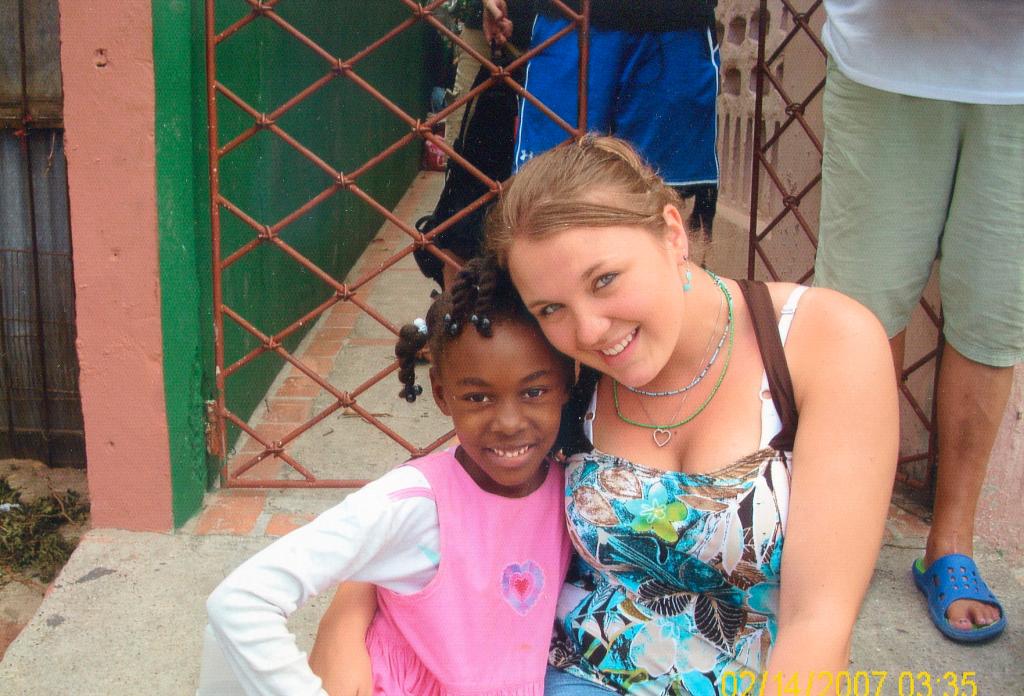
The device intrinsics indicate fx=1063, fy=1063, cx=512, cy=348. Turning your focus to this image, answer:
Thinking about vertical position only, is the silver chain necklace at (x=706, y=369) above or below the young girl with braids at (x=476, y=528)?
above

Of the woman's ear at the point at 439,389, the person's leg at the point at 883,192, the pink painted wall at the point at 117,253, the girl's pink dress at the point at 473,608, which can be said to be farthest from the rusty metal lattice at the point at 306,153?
the girl's pink dress at the point at 473,608

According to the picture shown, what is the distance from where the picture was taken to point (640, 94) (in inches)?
129

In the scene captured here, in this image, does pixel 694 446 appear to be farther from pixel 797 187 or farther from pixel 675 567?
pixel 797 187

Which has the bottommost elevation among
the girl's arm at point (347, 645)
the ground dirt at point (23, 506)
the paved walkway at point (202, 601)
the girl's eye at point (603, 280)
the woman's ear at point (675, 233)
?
the ground dirt at point (23, 506)

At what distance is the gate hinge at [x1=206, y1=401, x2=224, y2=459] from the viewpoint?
2.96 m

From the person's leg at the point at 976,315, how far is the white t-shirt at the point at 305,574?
4.71ft

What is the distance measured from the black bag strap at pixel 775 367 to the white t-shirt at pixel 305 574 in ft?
1.89

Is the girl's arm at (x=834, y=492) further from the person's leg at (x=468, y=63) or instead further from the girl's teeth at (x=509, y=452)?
the person's leg at (x=468, y=63)

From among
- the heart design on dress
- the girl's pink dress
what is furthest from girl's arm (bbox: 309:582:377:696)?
the heart design on dress

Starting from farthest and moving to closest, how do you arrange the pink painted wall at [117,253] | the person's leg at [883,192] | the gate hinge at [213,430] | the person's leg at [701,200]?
the person's leg at [701,200], the gate hinge at [213,430], the pink painted wall at [117,253], the person's leg at [883,192]

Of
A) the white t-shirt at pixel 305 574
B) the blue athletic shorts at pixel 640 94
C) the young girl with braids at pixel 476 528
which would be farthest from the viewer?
the blue athletic shorts at pixel 640 94

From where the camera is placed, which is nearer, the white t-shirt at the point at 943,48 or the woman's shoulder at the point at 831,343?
the woman's shoulder at the point at 831,343

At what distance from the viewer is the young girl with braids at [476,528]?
173 cm

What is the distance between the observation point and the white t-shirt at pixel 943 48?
90.7 inches
